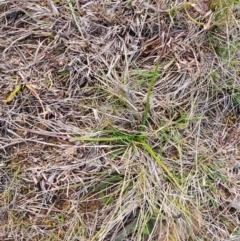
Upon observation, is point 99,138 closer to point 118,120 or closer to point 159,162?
point 118,120

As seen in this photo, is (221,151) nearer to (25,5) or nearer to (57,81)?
(57,81)

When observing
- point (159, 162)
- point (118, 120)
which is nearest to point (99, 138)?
point (118, 120)

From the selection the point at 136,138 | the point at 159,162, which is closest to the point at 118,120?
the point at 136,138

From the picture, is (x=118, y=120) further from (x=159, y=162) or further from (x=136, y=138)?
(x=159, y=162)

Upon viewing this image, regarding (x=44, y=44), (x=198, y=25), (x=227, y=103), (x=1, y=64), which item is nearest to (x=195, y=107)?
(x=227, y=103)

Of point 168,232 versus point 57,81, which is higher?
point 57,81

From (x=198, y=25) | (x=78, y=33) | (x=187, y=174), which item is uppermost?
(x=198, y=25)

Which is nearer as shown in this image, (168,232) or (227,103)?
(168,232)
